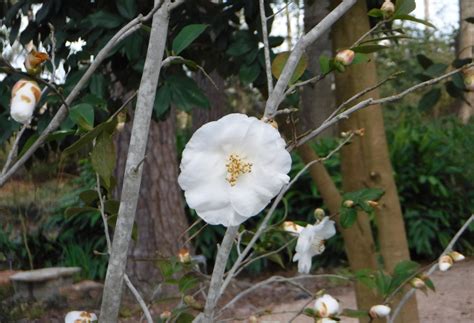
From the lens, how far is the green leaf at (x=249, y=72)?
1898 millimetres

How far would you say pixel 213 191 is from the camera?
0.91 metres

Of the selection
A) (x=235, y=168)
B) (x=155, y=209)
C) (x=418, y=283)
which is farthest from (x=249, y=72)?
(x=155, y=209)

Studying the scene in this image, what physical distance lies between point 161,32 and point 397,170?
5214mm

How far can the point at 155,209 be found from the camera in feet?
15.1

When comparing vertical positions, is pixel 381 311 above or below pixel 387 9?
below

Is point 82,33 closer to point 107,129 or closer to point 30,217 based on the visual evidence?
point 107,129

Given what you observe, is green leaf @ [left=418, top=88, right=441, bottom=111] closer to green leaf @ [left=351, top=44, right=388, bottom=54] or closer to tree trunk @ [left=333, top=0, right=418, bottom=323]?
Answer: tree trunk @ [left=333, top=0, right=418, bottom=323]

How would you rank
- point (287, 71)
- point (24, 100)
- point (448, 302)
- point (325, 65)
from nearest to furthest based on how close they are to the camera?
point (24, 100)
point (287, 71)
point (325, 65)
point (448, 302)

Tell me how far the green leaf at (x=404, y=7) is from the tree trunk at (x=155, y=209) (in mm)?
3488

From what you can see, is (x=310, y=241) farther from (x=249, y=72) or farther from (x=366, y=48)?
(x=249, y=72)

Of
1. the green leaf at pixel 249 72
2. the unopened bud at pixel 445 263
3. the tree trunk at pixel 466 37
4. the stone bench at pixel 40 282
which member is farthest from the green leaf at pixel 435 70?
the stone bench at pixel 40 282

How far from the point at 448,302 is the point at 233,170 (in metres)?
3.47

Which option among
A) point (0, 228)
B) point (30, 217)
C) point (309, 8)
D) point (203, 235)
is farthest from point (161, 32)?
point (203, 235)

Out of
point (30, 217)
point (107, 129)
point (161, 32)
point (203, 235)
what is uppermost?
point (161, 32)
